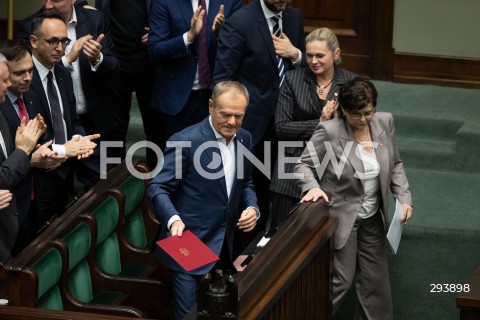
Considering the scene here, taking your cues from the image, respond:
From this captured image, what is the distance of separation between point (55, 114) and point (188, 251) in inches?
49.7

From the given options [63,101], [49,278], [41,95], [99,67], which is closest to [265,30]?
[99,67]

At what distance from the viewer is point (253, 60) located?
5.80 m

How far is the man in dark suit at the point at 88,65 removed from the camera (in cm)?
575

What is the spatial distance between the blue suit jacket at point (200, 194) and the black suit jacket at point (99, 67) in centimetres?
113

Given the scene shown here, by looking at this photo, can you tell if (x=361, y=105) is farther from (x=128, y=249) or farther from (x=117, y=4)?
(x=117, y=4)

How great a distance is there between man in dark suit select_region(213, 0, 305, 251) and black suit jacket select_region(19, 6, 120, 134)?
560mm

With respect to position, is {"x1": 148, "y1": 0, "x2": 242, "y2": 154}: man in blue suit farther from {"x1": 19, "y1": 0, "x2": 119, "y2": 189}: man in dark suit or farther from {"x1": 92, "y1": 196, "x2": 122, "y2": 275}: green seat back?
{"x1": 92, "y1": 196, "x2": 122, "y2": 275}: green seat back

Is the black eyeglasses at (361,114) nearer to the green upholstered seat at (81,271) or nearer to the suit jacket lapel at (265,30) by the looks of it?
the suit jacket lapel at (265,30)

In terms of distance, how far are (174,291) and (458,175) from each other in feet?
8.02

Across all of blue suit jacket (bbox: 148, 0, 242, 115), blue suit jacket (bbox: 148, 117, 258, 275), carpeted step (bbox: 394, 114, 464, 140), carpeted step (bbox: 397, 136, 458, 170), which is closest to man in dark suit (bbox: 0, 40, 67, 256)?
blue suit jacket (bbox: 148, 117, 258, 275)

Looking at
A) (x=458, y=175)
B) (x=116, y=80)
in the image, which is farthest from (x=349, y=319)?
(x=116, y=80)

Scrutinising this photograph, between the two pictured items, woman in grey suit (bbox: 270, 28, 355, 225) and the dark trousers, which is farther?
the dark trousers

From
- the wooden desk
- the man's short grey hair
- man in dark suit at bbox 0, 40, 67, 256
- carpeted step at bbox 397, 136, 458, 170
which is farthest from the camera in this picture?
carpeted step at bbox 397, 136, 458, 170

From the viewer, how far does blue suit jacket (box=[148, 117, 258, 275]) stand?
16.0 ft
